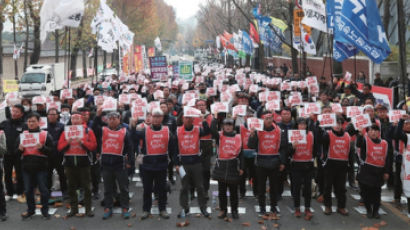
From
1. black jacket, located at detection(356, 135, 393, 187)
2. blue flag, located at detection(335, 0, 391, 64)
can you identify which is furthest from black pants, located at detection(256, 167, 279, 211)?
blue flag, located at detection(335, 0, 391, 64)

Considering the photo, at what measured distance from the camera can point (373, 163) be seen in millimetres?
7496

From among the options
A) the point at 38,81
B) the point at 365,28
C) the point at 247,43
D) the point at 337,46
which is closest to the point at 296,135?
the point at 365,28

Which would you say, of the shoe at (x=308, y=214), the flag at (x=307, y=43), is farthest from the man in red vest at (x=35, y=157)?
the flag at (x=307, y=43)

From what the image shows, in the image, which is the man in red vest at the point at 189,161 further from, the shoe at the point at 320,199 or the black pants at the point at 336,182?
the shoe at the point at 320,199

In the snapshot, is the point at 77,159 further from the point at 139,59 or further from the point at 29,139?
the point at 139,59

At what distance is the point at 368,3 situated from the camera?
11492 mm

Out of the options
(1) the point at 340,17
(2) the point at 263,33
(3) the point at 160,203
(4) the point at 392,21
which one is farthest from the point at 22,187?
(4) the point at 392,21

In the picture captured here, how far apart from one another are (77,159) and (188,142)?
1.80m

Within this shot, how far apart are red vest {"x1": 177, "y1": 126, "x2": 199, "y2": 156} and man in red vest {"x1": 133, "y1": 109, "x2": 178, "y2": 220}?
105 mm

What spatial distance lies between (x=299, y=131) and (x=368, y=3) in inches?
217

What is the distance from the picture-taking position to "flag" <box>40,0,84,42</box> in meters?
14.7

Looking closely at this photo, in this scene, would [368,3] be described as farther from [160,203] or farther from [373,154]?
[160,203]

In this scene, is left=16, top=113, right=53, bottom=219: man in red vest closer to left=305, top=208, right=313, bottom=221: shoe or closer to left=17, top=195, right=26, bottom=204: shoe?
left=17, top=195, right=26, bottom=204: shoe

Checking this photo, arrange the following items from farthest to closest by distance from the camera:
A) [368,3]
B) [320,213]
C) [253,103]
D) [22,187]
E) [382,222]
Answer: [253,103] → [368,3] → [22,187] → [320,213] → [382,222]
